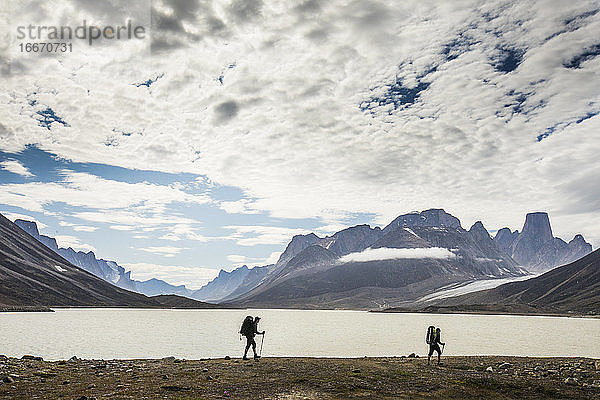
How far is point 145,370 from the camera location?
30.7 meters

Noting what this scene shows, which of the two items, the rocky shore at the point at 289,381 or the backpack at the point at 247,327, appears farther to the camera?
the backpack at the point at 247,327

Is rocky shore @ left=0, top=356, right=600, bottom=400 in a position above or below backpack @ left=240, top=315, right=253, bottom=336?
below

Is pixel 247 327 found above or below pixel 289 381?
above

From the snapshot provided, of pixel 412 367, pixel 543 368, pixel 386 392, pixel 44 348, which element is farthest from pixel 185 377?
pixel 44 348

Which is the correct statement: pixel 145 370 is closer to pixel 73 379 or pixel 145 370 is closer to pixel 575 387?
pixel 73 379

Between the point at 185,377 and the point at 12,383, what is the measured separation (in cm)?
894

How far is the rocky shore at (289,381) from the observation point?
73.7 feet

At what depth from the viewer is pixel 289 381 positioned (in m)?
26.5

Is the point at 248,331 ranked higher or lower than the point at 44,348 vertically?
higher

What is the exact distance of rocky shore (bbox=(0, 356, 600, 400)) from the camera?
22.5 meters

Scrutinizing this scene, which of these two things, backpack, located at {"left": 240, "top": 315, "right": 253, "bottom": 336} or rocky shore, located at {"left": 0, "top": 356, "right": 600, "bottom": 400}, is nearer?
rocky shore, located at {"left": 0, "top": 356, "right": 600, "bottom": 400}

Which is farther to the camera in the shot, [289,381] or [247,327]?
[247,327]

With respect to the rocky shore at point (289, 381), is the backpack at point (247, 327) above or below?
above

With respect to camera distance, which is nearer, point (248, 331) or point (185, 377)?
point (185, 377)
